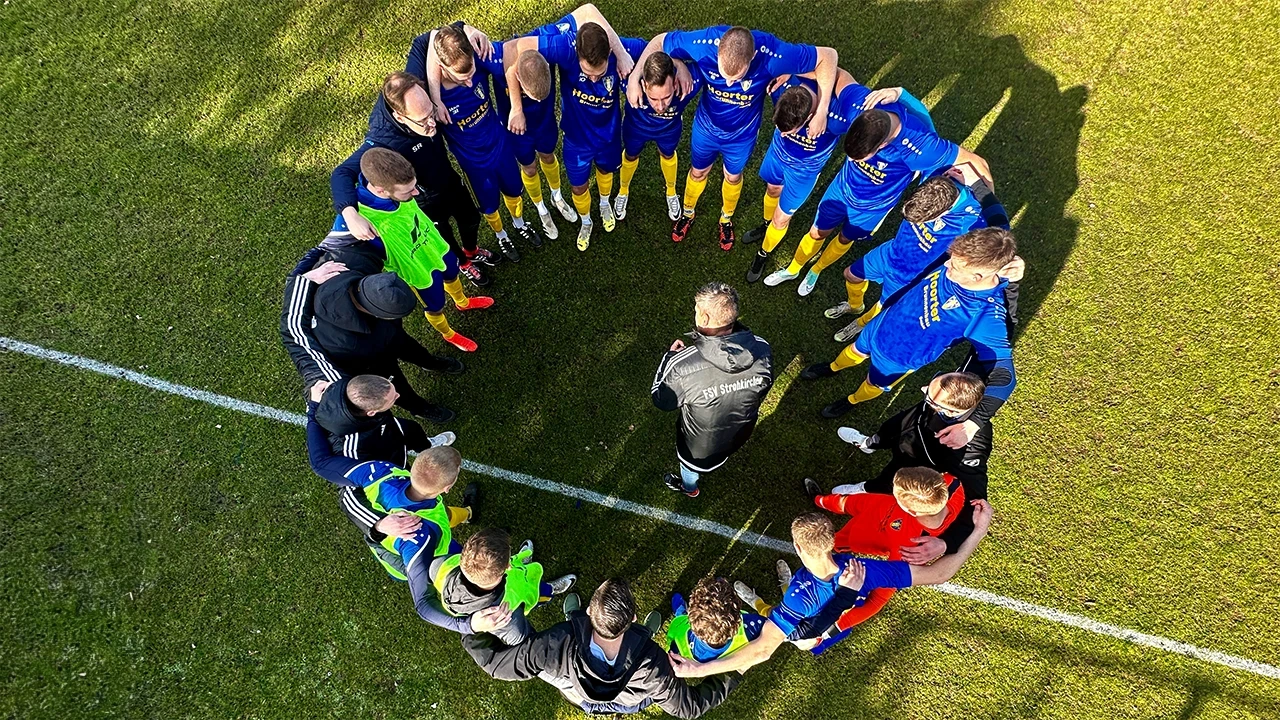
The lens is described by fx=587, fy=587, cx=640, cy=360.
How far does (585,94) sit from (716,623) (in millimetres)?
4536

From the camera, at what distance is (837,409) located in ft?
20.2

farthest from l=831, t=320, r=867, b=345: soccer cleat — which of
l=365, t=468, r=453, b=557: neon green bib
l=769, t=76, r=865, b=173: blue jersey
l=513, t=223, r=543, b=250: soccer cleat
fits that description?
l=365, t=468, r=453, b=557: neon green bib

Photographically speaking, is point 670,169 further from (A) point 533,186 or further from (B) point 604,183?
(A) point 533,186

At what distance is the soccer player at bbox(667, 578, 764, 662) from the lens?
4066mm

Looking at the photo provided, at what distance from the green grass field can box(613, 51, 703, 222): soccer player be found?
20.0 inches

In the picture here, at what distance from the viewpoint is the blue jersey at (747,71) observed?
509 centimetres

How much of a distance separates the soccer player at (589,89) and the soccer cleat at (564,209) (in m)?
0.54

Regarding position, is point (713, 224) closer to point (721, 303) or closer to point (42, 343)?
point (721, 303)

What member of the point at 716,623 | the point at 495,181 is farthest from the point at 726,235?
the point at 716,623

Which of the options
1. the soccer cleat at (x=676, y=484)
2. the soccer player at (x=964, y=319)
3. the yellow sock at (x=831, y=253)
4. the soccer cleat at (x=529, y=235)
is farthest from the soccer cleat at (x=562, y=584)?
the yellow sock at (x=831, y=253)

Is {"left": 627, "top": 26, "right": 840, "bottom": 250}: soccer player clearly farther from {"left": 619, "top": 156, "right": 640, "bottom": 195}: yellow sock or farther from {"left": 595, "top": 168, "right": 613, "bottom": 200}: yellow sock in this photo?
{"left": 595, "top": 168, "right": 613, "bottom": 200}: yellow sock

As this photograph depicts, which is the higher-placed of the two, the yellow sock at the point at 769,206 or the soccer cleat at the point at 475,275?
the yellow sock at the point at 769,206

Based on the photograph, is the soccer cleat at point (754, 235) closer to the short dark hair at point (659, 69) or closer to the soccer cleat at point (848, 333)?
the soccer cleat at point (848, 333)

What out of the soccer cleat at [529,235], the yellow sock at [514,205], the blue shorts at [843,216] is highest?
the blue shorts at [843,216]
